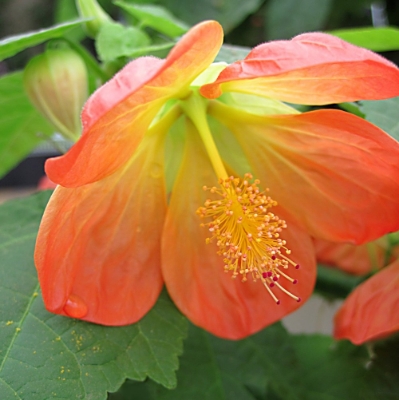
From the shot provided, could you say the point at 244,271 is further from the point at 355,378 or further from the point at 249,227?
the point at 355,378

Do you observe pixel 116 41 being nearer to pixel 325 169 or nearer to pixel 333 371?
pixel 325 169

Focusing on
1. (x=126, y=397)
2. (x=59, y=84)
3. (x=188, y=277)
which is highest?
(x=59, y=84)

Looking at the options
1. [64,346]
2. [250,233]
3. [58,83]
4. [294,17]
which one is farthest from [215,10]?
[64,346]

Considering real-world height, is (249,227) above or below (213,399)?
above

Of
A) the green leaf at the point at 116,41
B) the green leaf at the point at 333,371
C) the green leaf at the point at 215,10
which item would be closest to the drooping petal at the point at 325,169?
the green leaf at the point at 116,41

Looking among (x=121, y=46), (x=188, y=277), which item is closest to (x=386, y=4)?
(x=121, y=46)

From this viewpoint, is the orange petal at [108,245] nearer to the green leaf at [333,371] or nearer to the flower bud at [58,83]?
the flower bud at [58,83]
